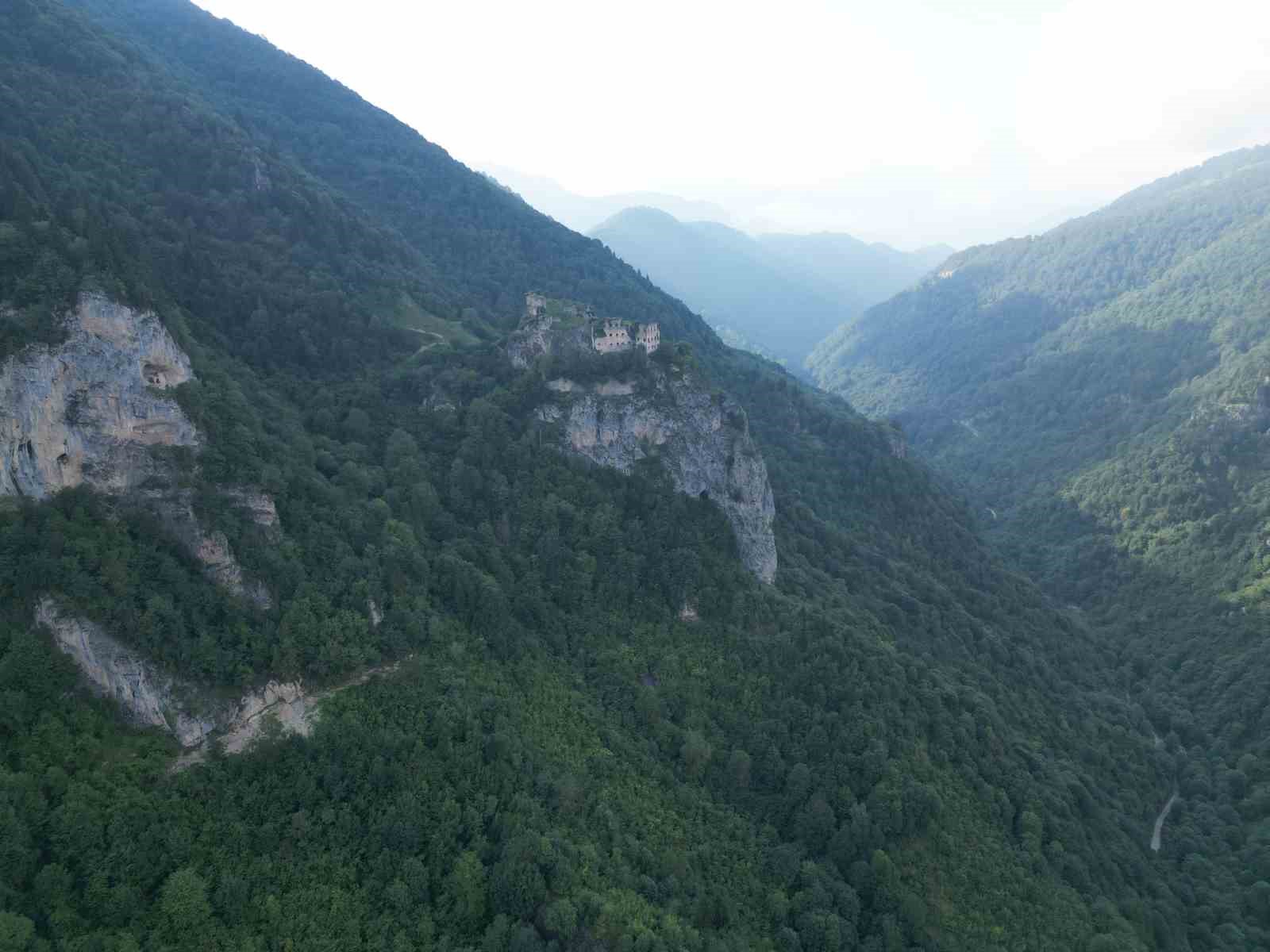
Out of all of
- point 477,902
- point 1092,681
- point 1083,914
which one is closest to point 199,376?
point 477,902

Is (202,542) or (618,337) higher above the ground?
(618,337)

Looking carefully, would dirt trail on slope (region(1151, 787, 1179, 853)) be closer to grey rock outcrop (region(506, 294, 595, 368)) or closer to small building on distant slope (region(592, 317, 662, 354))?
small building on distant slope (region(592, 317, 662, 354))

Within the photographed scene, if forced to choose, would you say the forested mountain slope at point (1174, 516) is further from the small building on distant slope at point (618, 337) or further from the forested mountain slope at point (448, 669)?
the small building on distant slope at point (618, 337)

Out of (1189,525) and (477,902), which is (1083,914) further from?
(1189,525)

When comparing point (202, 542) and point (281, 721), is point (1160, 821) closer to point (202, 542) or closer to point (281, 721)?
point (281, 721)

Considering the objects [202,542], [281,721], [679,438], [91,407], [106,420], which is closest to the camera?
[91,407]

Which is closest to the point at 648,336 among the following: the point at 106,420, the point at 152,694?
the point at 106,420

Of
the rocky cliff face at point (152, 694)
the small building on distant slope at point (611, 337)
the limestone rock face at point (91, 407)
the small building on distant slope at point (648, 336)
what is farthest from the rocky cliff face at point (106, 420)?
the small building on distant slope at point (648, 336)
